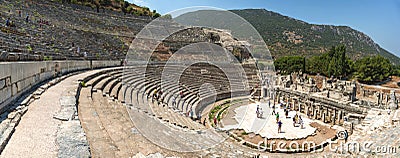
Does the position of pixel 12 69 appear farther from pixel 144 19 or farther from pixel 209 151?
pixel 144 19

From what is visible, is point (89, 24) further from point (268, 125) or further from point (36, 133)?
point (36, 133)

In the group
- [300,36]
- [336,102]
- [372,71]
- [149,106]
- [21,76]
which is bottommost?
[336,102]

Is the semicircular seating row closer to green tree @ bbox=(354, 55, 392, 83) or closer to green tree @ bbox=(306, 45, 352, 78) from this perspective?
green tree @ bbox=(306, 45, 352, 78)

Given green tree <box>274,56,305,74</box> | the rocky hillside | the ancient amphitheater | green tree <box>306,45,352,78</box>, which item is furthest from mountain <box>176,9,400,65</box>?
the ancient amphitheater

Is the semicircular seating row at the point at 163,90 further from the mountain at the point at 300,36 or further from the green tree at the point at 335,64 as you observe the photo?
the mountain at the point at 300,36

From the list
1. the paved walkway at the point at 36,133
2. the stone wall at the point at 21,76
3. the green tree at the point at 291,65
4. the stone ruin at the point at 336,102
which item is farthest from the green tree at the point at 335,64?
the paved walkway at the point at 36,133

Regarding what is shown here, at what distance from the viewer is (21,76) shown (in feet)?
20.8

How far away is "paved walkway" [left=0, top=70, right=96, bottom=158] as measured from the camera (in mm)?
3613

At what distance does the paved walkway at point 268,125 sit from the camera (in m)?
15.1

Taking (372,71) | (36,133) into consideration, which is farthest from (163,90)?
(372,71)

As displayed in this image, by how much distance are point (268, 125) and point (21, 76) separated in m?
14.6

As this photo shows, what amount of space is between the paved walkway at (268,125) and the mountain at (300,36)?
48566 millimetres

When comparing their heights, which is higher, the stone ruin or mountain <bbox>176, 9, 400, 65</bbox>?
mountain <bbox>176, 9, 400, 65</bbox>

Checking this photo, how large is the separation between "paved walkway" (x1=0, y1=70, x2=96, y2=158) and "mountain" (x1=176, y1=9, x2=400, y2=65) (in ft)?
211
